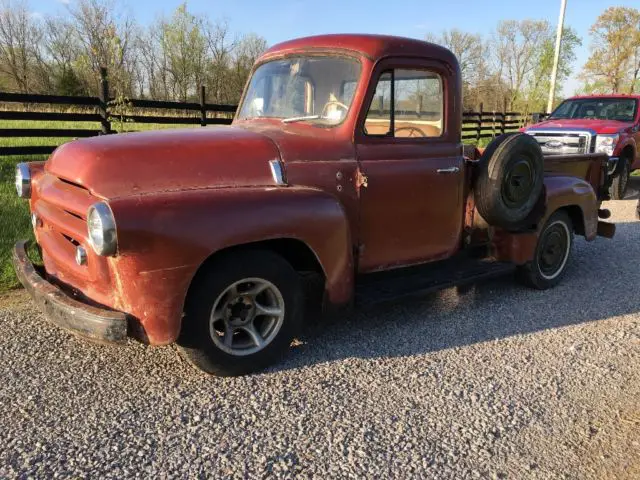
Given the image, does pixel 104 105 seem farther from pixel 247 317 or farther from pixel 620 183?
pixel 620 183

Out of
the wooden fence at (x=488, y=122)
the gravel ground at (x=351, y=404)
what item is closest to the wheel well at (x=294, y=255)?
the gravel ground at (x=351, y=404)

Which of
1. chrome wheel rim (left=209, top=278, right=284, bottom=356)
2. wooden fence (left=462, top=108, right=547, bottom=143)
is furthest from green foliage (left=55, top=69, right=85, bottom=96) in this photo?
chrome wheel rim (left=209, top=278, right=284, bottom=356)

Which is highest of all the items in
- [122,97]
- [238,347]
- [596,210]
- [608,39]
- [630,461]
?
[608,39]

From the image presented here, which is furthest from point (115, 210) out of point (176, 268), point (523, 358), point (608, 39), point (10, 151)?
point (608, 39)

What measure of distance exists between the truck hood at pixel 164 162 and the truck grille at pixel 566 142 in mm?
8280

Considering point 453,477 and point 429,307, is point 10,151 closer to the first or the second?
point 429,307

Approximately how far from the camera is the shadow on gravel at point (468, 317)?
147 inches

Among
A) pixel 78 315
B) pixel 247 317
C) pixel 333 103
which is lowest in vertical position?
pixel 247 317

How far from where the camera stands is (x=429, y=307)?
454cm

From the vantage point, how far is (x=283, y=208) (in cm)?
312

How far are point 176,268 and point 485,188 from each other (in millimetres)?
2613

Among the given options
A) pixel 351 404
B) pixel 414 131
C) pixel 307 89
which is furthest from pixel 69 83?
pixel 351 404

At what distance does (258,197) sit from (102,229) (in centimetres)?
87

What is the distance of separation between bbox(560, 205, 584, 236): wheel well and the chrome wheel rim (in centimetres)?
340
